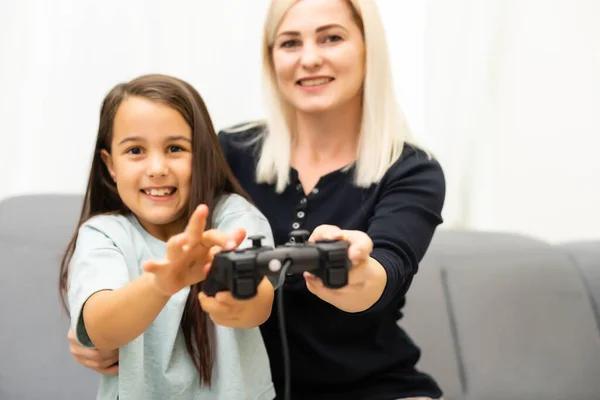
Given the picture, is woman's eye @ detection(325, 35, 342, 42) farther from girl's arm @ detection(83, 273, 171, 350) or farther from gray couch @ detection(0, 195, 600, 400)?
gray couch @ detection(0, 195, 600, 400)

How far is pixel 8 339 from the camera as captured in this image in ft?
4.20

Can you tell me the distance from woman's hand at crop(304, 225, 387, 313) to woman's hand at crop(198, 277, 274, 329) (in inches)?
2.4

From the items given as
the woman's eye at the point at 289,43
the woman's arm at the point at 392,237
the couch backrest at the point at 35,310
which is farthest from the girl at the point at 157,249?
the couch backrest at the point at 35,310

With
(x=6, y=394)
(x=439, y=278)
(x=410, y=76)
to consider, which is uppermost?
(x=410, y=76)

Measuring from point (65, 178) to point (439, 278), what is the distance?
938 millimetres

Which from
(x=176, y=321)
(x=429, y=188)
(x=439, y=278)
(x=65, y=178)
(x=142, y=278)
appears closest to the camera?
(x=142, y=278)

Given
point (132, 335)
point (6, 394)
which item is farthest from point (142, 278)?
point (6, 394)

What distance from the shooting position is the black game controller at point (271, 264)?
0.66 metres

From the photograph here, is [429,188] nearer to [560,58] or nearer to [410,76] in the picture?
[410,76]

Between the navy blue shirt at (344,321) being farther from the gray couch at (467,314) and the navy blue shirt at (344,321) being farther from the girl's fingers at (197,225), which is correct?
the girl's fingers at (197,225)

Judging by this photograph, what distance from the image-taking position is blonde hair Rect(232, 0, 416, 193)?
1.08 m

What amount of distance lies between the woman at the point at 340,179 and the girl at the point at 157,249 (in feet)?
0.49

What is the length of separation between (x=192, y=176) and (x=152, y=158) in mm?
61

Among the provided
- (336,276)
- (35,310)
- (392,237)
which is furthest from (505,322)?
(35,310)
